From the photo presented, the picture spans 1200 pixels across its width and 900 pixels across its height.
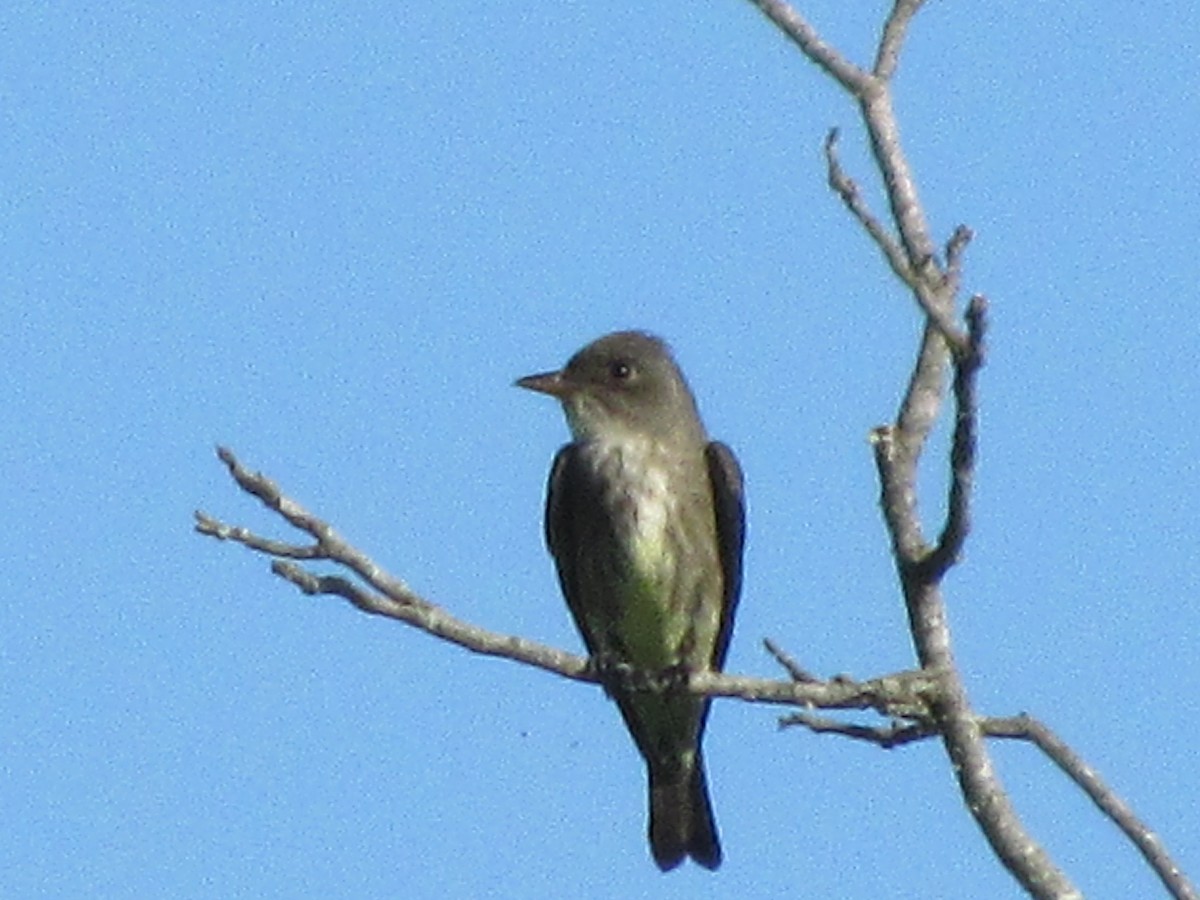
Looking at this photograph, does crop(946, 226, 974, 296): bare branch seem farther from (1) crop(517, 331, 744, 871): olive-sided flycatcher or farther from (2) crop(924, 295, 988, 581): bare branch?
(1) crop(517, 331, 744, 871): olive-sided flycatcher

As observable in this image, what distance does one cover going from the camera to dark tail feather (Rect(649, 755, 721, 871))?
1152 cm

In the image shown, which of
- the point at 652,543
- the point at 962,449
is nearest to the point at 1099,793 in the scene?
the point at 962,449

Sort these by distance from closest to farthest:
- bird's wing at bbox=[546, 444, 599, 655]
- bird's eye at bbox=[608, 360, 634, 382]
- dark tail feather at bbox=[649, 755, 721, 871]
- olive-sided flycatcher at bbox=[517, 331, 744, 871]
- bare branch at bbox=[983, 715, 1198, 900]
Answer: bare branch at bbox=[983, 715, 1198, 900] → olive-sided flycatcher at bbox=[517, 331, 744, 871] → bird's wing at bbox=[546, 444, 599, 655] → bird's eye at bbox=[608, 360, 634, 382] → dark tail feather at bbox=[649, 755, 721, 871]

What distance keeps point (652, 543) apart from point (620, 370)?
3.09 feet

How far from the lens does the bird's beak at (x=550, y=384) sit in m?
11.1

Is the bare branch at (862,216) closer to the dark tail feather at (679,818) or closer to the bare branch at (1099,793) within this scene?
the bare branch at (1099,793)

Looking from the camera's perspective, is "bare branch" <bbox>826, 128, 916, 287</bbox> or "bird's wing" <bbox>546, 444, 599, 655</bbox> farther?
"bird's wing" <bbox>546, 444, 599, 655</bbox>

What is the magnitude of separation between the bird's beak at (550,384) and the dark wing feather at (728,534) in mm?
699

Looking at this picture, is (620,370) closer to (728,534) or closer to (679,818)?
(728,534)

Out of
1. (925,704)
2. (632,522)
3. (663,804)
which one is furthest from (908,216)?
(663,804)

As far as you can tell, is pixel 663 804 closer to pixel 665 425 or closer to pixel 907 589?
pixel 665 425

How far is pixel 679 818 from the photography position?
11.5 metres

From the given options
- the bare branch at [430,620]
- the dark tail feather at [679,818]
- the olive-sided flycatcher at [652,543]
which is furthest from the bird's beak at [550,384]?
the bare branch at [430,620]

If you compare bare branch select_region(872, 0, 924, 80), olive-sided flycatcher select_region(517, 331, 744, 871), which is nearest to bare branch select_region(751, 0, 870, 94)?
bare branch select_region(872, 0, 924, 80)
